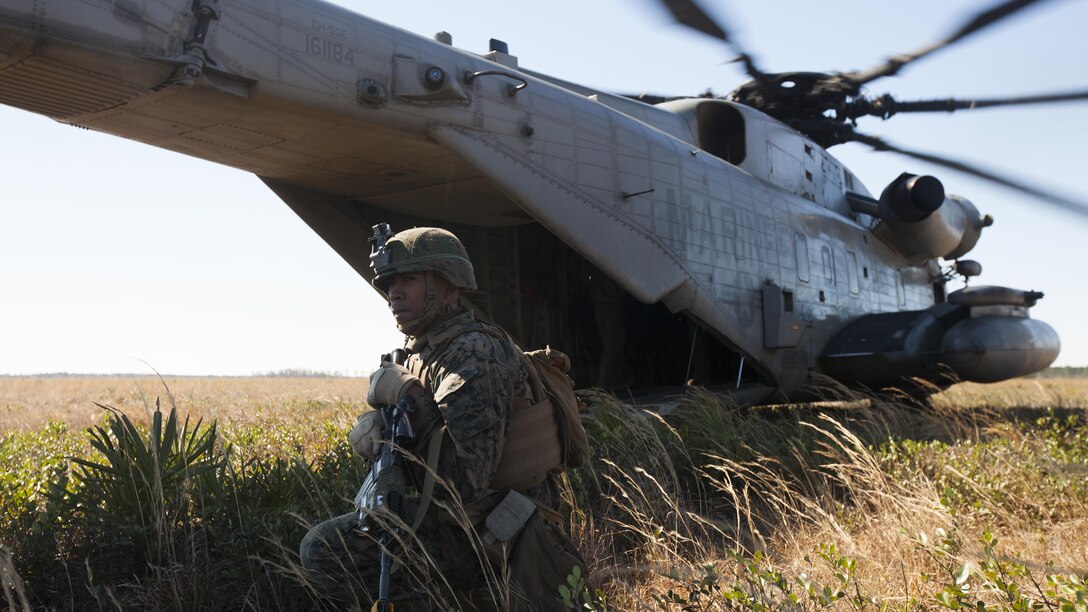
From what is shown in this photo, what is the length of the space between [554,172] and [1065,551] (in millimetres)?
3955

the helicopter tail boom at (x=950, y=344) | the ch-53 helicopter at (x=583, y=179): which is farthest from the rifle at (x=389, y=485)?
the helicopter tail boom at (x=950, y=344)

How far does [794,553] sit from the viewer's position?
13.0 feet

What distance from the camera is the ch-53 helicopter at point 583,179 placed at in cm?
459

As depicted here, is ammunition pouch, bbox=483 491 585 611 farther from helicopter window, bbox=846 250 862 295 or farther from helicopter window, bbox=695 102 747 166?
helicopter window, bbox=846 250 862 295

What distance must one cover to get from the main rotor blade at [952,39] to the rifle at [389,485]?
5.03 meters

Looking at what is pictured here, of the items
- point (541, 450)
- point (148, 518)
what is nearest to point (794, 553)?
point (541, 450)

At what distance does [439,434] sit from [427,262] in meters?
0.62

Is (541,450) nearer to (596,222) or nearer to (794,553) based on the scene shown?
(794,553)

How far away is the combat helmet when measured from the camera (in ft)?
9.45

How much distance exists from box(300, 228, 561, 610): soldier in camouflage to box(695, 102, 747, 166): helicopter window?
256 inches

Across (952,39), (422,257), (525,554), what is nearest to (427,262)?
(422,257)

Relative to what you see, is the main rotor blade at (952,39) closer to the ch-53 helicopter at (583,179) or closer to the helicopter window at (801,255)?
the ch-53 helicopter at (583,179)

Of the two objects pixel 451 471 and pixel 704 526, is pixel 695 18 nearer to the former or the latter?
pixel 704 526

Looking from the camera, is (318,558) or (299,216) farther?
(299,216)
